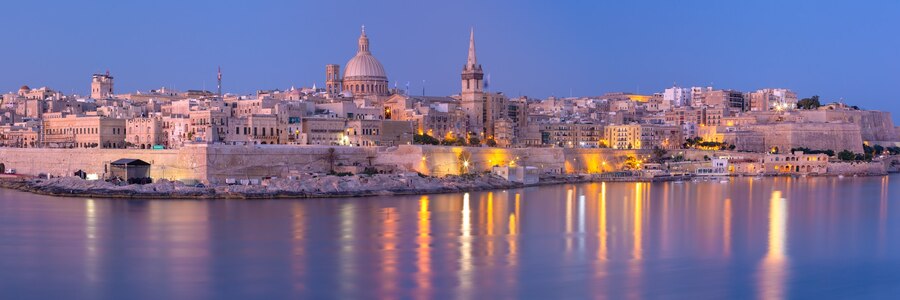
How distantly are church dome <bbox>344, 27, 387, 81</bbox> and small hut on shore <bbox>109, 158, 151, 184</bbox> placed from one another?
56.3 feet

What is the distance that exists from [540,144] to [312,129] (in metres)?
10.6

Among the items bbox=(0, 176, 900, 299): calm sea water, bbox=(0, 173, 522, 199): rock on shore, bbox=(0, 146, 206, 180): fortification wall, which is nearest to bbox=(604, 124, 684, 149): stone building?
bbox=(0, 173, 522, 199): rock on shore

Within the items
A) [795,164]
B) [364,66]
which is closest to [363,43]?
[364,66]

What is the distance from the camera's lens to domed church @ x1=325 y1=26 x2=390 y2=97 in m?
40.3

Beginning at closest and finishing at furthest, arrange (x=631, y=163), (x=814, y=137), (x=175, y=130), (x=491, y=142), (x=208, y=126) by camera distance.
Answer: (x=208, y=126), (x=175, y=130), (x=491, y=142), (x=631, y=163), (x=814, y=137)

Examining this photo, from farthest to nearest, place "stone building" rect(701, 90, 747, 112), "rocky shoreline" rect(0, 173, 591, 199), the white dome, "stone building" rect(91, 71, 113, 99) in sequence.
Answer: "stone building" rect(701, 90, 747, 112), "stone building" rect(91, 71, 113, 99), the white dome, "rocky shoreline" rect(0, 173, 591, 199)

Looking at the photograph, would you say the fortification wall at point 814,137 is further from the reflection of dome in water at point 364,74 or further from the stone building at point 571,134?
the reflection of dome in water at point 364,74

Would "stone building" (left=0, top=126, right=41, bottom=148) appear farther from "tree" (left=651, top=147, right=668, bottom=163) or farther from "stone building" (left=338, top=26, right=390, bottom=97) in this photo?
"tree" (left=651, top=147, right=668, bottom=163)

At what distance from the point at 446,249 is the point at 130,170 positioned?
12345 mm

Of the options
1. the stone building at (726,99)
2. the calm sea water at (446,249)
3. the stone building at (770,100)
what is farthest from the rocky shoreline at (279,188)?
the stone building at (770,100)

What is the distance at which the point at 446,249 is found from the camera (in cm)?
1403

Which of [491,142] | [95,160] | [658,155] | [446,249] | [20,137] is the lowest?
[446,249]

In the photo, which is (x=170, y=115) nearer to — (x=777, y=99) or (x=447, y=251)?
(x=447, y=251)

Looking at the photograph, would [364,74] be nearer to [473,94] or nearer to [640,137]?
[473,94]
